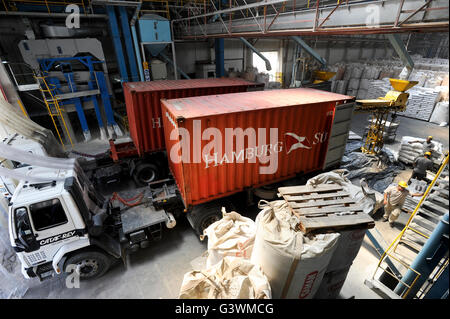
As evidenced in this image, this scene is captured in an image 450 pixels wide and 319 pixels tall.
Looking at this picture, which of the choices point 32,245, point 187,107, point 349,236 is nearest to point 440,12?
point 349,236

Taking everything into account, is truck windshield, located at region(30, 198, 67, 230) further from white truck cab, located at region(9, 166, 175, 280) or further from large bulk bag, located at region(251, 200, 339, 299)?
large bulk bag, located at region(251, 200, 339, 299)

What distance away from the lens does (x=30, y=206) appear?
3.76m

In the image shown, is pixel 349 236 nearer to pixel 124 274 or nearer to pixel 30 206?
pixel 124 274

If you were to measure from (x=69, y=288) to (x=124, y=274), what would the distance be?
1055 millimetres

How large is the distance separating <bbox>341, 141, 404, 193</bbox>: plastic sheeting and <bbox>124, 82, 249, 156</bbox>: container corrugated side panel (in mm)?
6071

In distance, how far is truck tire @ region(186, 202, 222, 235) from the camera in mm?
5504

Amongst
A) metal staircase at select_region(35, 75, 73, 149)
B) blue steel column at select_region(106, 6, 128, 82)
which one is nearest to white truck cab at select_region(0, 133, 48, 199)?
metal staircase at select_region(35, 75, 73, 149)

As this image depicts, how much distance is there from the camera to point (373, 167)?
8.92m

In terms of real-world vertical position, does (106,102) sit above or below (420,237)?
above

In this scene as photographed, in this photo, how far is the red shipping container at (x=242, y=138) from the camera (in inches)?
186

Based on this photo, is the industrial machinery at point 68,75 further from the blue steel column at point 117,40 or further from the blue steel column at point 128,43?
the blue steel column at point 128,43

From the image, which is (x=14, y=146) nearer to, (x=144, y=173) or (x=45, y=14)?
(x=144, y=173)

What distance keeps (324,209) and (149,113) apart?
238 inches

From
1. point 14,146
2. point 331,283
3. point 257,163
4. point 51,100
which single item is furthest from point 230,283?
point 51,100
